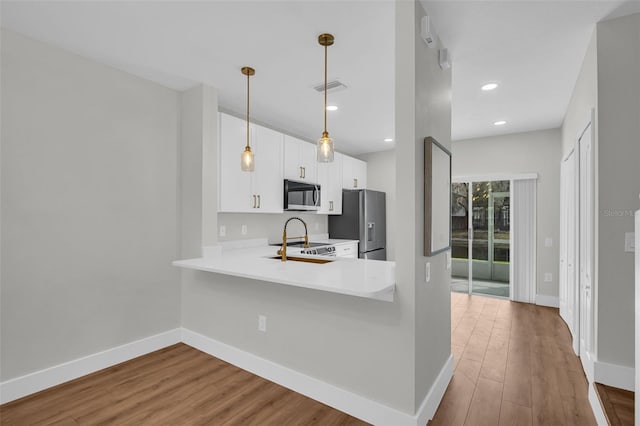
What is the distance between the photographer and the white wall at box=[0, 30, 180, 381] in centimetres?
226

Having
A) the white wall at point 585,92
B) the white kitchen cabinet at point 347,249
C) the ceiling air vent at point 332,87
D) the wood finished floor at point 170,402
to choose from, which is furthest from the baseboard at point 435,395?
the ceiling air vent at point 332,87

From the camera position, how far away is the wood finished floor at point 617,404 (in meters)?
1.72

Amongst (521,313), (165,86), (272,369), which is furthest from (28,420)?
(521,313)

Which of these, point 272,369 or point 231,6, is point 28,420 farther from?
point 231,6

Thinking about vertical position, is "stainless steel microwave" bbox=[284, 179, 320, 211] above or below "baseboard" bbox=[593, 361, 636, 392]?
above

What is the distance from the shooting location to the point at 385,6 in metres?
1.91

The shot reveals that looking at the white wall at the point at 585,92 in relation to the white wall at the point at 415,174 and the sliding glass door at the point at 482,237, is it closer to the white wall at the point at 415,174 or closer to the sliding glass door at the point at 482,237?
the white wall at the point at 415,174

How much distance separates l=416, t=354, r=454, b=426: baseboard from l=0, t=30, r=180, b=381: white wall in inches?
96.8

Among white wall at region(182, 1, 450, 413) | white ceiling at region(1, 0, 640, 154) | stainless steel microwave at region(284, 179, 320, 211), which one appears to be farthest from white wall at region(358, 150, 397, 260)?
white wall at region(182, 1, 450, 413)

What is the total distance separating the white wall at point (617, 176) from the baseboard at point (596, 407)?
233 millimetres

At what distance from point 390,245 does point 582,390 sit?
3.65 metres

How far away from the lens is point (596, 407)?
2.03 m

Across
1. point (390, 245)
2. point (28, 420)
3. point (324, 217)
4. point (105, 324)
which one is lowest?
point (28, 420)

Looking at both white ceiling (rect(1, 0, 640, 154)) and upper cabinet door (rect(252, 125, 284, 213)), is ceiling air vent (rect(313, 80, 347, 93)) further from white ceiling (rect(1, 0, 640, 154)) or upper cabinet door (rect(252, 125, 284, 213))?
upper cabinet door (rect(252, 125, 284, 213))
